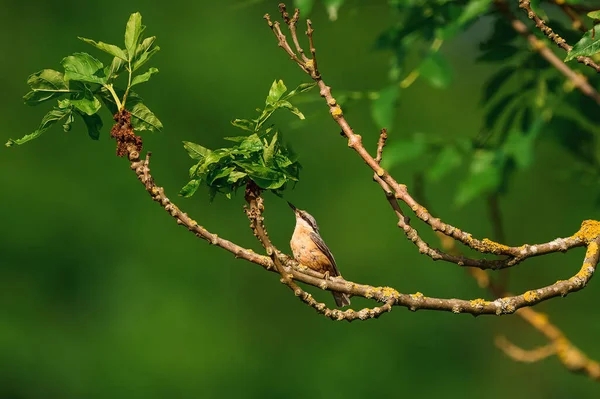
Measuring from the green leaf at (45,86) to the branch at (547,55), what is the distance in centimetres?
243

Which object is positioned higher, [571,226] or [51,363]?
[571,226]

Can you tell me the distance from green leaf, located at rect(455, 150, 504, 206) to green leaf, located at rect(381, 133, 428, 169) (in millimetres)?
309

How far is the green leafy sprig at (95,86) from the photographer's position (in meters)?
3.27

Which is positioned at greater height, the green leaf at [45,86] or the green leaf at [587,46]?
the green leaf at [587,46]

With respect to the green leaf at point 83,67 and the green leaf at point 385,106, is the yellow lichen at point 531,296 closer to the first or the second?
the green leaf at point 385,106

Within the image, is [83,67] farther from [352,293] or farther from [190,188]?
[352,293]

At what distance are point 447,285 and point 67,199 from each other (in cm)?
749

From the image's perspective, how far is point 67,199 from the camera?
17.5 meters

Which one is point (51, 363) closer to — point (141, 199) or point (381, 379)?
point (141, 199)

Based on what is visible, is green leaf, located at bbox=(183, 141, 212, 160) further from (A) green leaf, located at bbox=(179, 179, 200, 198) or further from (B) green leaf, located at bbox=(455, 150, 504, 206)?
(B) green leaf, located at bbox=(455, 150, 504, 206)

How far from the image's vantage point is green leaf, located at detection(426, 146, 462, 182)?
4.79m

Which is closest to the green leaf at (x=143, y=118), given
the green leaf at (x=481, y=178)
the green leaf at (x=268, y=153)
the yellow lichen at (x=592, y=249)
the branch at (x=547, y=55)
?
the green leaf at (x=268, y=153)

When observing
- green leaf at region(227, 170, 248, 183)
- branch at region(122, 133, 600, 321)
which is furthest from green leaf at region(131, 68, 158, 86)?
green leaf at region(227, 170, 248, 183)

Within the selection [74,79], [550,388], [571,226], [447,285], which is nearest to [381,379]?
[447,285]
